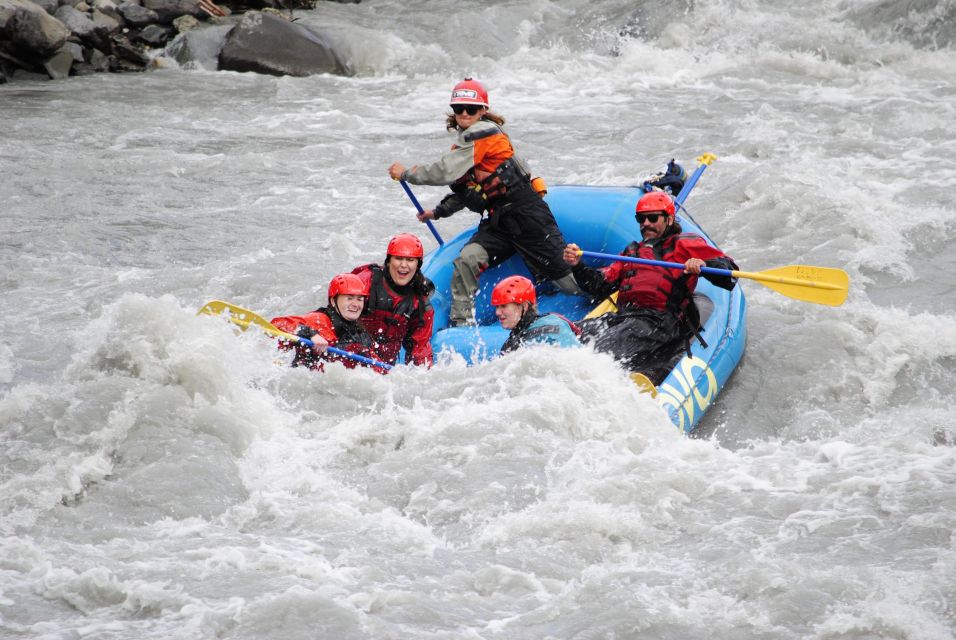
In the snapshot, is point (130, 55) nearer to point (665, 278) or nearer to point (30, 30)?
point (30, 30)

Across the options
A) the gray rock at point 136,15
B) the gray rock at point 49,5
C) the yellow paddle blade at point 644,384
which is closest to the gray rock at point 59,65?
the gray rock at point 49,5

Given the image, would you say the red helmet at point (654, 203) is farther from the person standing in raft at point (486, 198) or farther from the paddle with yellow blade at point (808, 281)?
the person standing in raft at point (486, 198)

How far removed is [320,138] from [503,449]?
24.9 ft

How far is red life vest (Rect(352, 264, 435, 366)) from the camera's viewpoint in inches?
242

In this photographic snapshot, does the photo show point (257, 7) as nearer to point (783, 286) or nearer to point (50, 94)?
point (50, 94)

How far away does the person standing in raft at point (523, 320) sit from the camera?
580 centimetres

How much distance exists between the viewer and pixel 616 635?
396cm

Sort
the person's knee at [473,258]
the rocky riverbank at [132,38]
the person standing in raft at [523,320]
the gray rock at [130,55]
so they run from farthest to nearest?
the gray rock at [130,55] → the rocky riverbank at [132,38] → the person's knee at [473,258] → the person standing in raft at [523,320]

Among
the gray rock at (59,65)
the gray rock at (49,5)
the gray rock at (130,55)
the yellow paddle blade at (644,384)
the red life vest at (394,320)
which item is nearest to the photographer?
the yellow paddle blade at (644,384)

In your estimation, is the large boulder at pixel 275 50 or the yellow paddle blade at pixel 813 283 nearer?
the yellow paddle blade at pixel 813 283

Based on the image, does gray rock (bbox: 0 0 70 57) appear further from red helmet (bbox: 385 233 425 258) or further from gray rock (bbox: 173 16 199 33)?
red helmet (bbox: 385 233 425 258)

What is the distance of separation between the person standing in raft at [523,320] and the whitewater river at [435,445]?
0.17m

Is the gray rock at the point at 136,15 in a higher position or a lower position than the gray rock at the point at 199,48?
higher

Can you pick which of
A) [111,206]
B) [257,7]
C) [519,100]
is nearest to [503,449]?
[111,206]
